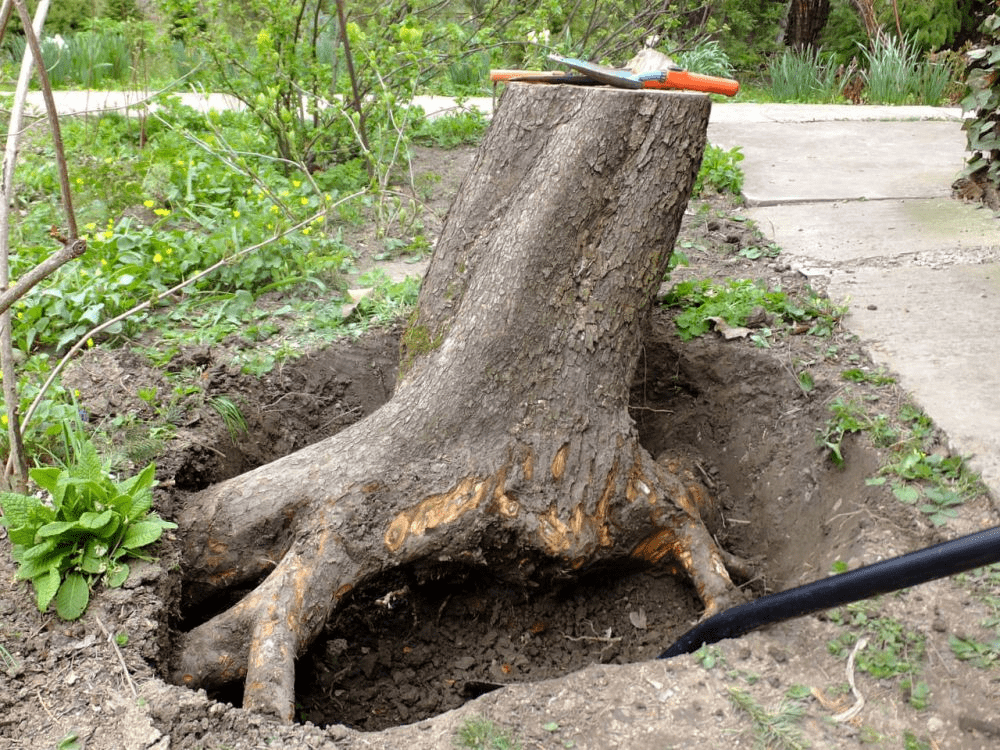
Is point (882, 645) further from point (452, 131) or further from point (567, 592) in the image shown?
point (452, 131)

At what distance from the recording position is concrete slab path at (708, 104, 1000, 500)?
283 cm

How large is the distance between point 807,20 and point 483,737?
36.5 ft

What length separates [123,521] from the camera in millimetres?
2125

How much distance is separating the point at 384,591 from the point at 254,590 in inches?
13.9

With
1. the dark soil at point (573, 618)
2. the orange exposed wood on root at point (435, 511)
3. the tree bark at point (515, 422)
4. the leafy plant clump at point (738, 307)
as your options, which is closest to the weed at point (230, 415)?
the dark soil at point (573, 618)

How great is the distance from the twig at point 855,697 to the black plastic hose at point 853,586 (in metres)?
0.15

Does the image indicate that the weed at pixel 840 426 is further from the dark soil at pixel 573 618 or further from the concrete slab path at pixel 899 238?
the concrete slab path at pixel 899 238

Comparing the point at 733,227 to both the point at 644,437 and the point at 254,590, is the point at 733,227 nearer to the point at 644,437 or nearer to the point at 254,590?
the point at 644,437

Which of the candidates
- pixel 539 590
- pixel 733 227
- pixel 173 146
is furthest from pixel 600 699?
pixel 173 146

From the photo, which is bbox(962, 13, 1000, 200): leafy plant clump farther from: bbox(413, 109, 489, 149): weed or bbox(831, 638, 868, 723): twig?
bbox(831, 638, 868, 723): twig

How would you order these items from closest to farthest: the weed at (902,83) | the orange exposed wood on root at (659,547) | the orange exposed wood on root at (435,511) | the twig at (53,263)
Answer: the twig at (53,263) < the orange exposed wood on root at (435,511) < the orange exposed wood on root at (659,547) < the weed at (902,83)

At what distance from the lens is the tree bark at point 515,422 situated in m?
2.36

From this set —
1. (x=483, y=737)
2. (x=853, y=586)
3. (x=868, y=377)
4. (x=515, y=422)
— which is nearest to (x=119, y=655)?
(x=483, y=737)

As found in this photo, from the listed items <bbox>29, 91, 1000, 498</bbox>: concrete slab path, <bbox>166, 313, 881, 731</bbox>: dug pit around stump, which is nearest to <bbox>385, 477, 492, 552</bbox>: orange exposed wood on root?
<bbox>166, 313, 881, 731</bbox>: dug pit around stump
